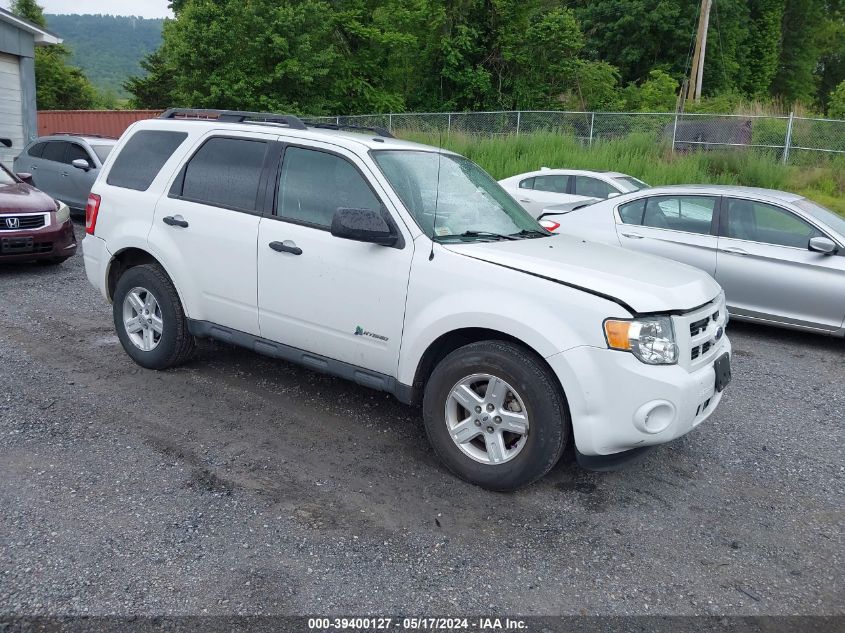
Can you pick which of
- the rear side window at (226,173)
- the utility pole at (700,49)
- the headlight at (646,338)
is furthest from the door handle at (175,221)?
the utility pole at (700,49)

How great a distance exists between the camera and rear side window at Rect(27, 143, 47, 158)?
13.4 m

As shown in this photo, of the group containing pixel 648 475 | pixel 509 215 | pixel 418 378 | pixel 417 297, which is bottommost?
pixel 648 475

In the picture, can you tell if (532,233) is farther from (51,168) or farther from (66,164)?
(51,168)

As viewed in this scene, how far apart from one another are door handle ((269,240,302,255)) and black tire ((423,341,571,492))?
1.20 metres

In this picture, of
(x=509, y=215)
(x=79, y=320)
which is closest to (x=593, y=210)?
(x=509, y=215)

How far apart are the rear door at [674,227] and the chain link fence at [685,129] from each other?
10.2m

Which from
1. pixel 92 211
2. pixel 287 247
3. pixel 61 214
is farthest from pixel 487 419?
pixel 61 214

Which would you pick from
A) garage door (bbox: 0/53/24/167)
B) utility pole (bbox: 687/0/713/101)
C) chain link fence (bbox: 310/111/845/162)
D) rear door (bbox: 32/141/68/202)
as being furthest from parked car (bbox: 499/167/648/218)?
utility pole (bbox: 687/0/713/101)

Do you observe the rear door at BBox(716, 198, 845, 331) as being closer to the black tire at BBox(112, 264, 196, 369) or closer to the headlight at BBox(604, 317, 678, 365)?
the headlight at BBox(604, 317, 678, 365)

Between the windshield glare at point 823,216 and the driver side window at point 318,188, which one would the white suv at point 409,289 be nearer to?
the driver side window at point 318,188

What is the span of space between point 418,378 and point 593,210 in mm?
5141

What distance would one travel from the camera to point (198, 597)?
289cm

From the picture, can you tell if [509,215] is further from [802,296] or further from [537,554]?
[802,296]

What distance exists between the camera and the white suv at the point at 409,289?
3.59 meters
